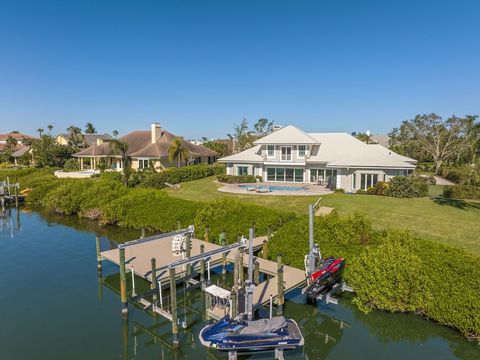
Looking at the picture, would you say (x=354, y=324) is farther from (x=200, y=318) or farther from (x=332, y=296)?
(x=200, y=318)

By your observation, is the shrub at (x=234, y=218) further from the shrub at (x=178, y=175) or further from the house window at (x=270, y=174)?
the house window at (x=270, y=174)

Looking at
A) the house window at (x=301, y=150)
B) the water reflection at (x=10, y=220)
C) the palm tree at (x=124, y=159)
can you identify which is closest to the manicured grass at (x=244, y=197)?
the palm tree at (x=124, y=159)

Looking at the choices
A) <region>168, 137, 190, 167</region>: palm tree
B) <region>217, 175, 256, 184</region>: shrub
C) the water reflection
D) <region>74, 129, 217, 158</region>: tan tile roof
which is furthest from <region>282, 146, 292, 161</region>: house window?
the water reflection

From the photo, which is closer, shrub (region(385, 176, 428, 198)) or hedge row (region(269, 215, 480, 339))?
hedge row (region(269, 215, 480, 339))

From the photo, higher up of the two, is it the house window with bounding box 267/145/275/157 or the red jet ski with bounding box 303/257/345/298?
the house window with bounding box 267/145/275/157

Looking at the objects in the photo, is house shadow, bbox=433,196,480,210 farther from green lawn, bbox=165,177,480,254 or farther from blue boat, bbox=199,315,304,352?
blue boat, bbox=199,315,304,352

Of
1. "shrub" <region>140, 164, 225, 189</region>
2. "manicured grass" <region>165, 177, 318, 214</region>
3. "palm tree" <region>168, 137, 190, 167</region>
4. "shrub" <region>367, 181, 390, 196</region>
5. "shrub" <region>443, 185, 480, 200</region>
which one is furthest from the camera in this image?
"palm tree" <region>168, 137, 190, 167</region>

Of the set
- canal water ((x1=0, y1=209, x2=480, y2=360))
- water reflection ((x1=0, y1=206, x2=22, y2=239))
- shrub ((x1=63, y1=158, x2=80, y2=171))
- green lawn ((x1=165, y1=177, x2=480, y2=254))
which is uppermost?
shrub ((x1=63, y1=158, x2=80, y2=171))

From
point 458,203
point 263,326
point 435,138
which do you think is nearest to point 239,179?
point 458,203
